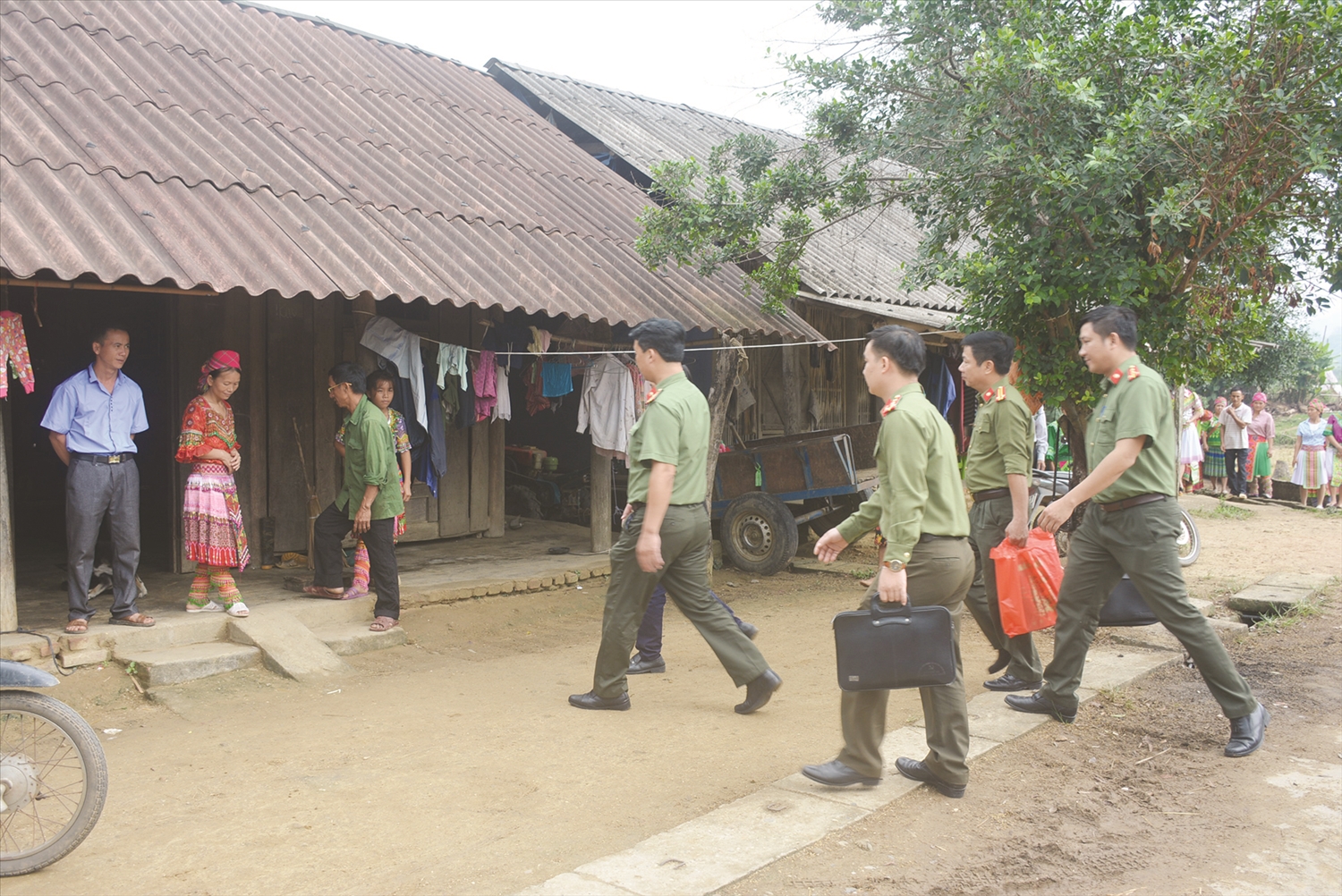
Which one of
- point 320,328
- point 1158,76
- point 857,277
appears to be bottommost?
point 320,328

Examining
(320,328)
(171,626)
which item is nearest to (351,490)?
(171,626)

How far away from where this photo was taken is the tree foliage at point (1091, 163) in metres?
6.05

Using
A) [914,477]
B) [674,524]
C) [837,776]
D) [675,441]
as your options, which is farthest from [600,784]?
[914,477]

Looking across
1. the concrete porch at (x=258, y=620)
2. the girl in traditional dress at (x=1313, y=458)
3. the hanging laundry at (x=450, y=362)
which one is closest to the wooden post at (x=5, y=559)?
the concrete porch at (x=258, y=620)

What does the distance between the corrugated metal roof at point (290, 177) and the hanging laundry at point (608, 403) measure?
786 millimetres

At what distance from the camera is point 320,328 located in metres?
8.38

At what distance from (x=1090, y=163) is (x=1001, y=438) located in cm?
198

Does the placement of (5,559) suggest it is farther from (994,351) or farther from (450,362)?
(994,351)

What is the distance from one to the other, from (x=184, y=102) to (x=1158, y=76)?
279 inches

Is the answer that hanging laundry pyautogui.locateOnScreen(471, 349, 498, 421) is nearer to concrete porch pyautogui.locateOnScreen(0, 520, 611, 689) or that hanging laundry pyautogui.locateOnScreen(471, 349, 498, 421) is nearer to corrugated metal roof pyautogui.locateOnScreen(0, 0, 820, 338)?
corrugated metal roof pyautogui.locateOnScreen(0, 0, 820, 338)

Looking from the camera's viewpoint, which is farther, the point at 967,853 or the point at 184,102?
the point at 184,102

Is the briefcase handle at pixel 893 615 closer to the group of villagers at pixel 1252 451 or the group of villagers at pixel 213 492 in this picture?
the group of villagers at pixel 213 492

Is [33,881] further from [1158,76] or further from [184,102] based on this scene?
[1158,76]

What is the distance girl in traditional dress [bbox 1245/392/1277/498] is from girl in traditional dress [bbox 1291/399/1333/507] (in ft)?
1.48
